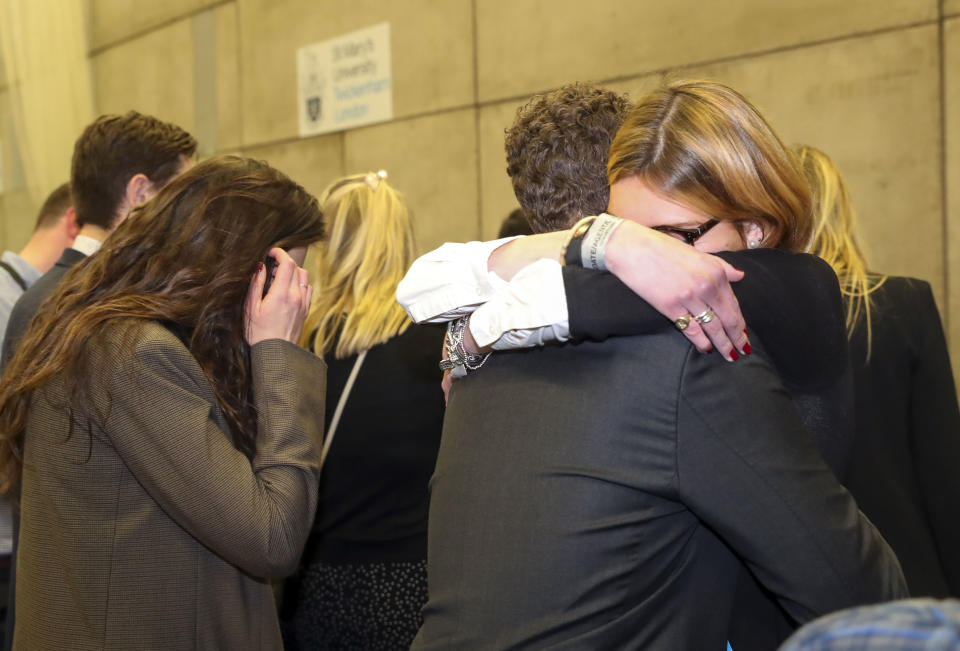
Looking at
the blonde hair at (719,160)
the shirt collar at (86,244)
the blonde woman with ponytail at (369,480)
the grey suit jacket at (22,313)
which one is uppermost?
the blonde hair at (719,160)

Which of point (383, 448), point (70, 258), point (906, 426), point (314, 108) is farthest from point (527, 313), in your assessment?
point (314, 108)

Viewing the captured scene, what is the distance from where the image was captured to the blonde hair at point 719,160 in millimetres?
1100

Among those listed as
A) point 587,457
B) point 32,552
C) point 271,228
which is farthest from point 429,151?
point 587,457

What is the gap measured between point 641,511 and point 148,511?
860mm

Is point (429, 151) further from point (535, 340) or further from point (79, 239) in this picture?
point (535, 340)

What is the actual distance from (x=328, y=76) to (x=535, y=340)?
14.2 ft

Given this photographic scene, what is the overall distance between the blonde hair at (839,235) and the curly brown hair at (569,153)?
79cm

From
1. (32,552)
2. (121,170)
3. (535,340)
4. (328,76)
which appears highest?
(328,76)

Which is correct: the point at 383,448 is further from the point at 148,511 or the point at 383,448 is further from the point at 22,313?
the point at 22,313

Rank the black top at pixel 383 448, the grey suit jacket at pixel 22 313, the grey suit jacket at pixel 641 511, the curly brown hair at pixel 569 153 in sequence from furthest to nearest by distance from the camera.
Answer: the black top at pixel 383 448
the grey suit jacket at pixel 22 313
the curly brown hair at pixel 569 153
the grey suit jacket at pixel 641 511

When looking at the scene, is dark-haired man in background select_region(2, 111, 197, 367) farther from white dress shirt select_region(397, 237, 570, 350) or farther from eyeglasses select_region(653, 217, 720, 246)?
eyeglasses select_region(653, 217, 720, 246)

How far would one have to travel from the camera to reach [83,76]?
6738mm

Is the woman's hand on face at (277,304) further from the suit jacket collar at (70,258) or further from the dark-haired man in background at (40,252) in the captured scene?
the dark-haired man in background at (40,252)

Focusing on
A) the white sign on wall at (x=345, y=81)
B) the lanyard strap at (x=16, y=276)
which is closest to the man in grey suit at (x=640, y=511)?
the lanyard strap at (x=16, y=276)
